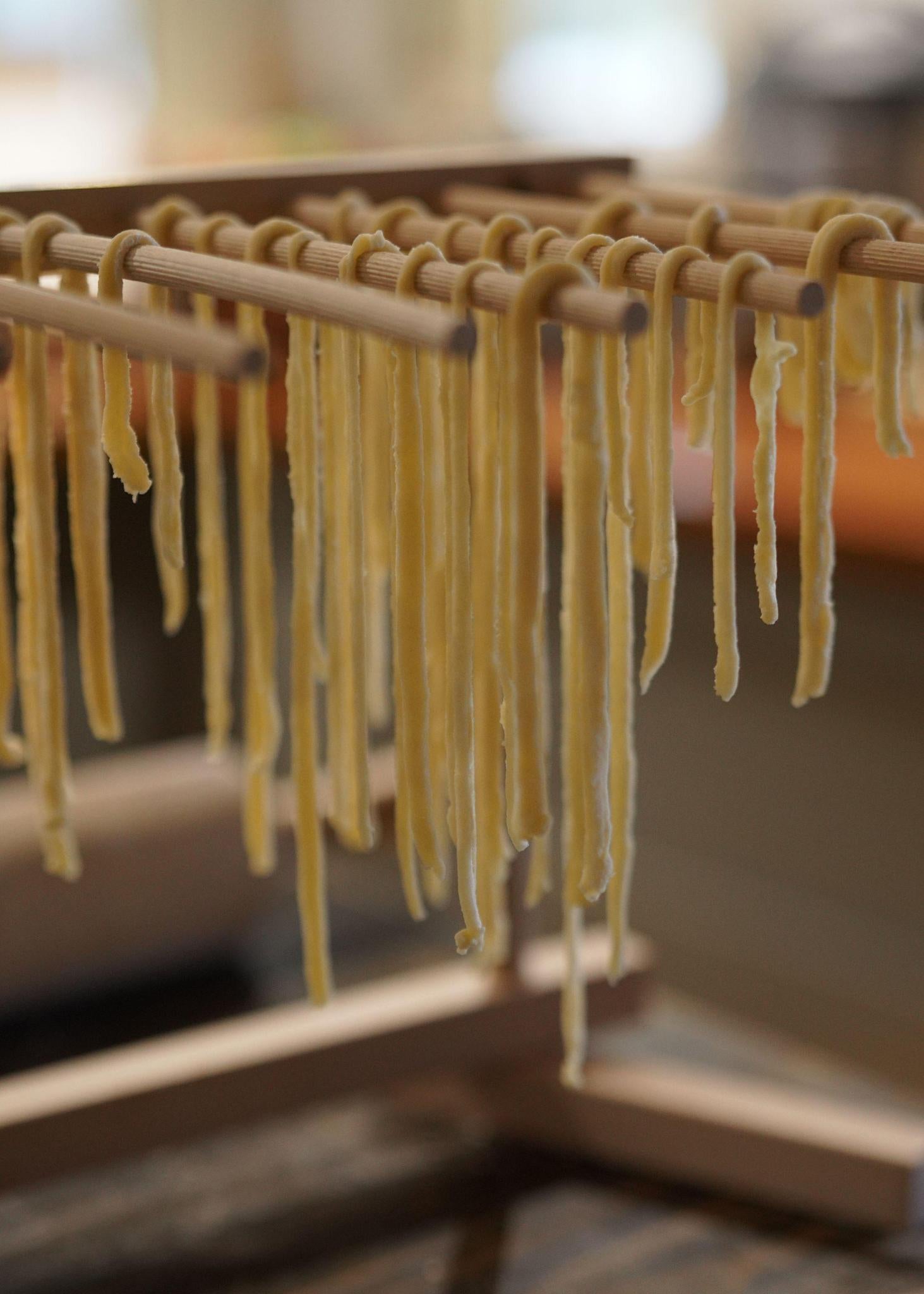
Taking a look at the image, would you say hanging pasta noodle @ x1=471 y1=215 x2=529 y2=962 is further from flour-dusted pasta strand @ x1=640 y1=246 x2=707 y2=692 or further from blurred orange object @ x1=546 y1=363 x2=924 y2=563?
blurred orange object @ x1=546 y1=363 x2=924 y2=563

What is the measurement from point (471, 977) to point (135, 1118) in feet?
0.89

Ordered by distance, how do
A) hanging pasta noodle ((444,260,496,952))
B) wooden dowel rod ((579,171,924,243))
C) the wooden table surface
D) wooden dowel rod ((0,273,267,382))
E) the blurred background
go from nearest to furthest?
wooden dowel rod ((0,273,267,382)) < hanging pasta noodle ((444,260,496,952)) < wooden dowel rod ((579,171,924,243)) < the wooden table surface < the blurred background

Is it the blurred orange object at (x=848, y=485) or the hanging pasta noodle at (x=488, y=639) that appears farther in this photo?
the blurred orange object at (x=848, y=485)

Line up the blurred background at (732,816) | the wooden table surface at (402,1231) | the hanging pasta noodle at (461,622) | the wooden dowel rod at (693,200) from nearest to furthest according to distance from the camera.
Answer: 1. the hanging pasta noodle at (461,622)
2. the wooden dowel rod at (693,200)
3. the wooden table surface at (402,1231)
4. the blurred background at (732,816)

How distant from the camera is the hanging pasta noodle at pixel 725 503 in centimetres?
55

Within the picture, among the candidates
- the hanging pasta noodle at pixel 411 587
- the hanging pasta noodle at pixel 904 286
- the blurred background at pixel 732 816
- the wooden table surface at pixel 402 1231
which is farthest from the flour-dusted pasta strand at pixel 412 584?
the wooden table surface at pixel 402 1231

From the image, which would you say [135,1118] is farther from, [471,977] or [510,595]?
[510,595]

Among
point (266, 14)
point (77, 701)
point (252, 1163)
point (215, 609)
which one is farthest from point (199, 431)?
point (266, 14)

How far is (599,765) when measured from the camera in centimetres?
55

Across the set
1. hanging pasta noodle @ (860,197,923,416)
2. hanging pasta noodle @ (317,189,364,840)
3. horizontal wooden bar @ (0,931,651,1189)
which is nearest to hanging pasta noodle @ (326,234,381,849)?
hanging pasta noodle @ (317,189,364,840)

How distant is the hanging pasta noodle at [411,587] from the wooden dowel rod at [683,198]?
0.27 metres

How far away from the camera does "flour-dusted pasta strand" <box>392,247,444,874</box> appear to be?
22.3 inches

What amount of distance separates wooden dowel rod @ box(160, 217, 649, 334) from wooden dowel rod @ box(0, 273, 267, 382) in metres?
0.06

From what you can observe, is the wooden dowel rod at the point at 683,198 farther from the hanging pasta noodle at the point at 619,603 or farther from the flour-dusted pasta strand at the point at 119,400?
the flour-dusted pasta strand at the point at 119,400
